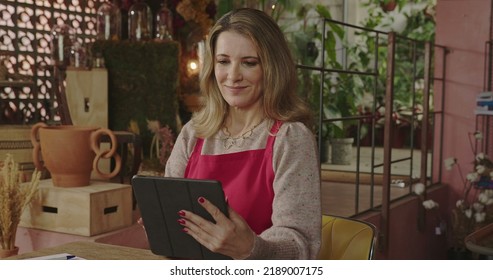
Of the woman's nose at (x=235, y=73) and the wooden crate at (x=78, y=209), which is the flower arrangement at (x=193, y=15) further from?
the woman's nose at (x=235, y=73)

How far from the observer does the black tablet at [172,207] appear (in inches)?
33.7

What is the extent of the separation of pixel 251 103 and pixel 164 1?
2890mm

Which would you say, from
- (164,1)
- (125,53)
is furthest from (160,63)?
(164,1)

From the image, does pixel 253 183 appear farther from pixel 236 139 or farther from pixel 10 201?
pixel 10 201

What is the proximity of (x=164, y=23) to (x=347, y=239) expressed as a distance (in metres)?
2.77

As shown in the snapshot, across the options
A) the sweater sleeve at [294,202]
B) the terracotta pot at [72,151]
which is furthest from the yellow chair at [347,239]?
the terracotta pot at [72,151]

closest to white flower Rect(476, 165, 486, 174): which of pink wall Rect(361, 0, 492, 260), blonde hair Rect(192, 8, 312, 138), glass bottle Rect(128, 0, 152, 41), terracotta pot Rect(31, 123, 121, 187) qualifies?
pink wall Rect(361, 0, 492, 260)

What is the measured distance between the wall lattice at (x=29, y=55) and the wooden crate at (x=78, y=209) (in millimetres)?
1063

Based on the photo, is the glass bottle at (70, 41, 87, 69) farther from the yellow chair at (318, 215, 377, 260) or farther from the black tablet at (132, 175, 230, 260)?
the black tablet at (132, 175, 230, 260)

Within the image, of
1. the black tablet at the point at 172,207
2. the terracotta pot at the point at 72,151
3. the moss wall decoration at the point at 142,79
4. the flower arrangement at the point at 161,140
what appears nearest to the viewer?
the black tablet at the point at 172,207

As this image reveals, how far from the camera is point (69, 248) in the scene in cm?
108

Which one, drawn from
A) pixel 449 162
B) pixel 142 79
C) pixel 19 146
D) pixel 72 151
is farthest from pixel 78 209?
pixel 449 162

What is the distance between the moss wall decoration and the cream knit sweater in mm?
2410
